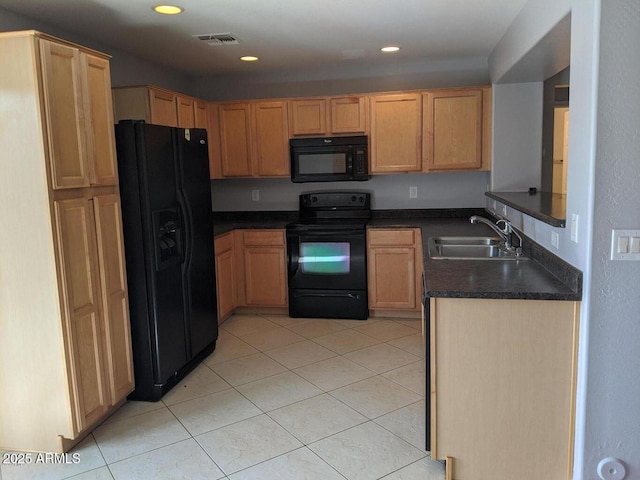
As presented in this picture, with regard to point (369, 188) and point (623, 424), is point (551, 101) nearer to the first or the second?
point (369, 188)

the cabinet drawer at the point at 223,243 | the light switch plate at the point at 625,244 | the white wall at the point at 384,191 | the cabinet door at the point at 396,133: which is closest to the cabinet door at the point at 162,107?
the cabinet drawer at the point at 223,243

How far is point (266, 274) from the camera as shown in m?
4.64

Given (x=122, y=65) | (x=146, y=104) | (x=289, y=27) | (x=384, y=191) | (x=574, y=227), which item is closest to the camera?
(x=574, y=227)

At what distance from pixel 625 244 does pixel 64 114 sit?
244cm

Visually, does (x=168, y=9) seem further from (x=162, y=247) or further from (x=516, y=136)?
(x=516, y=136)

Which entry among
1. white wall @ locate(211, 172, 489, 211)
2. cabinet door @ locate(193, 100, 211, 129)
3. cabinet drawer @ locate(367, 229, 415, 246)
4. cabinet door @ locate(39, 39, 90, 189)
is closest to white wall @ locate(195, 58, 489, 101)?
cabinet door @ locate(193, 100, 211, 129)

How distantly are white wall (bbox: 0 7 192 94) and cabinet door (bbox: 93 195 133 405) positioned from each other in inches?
46.5

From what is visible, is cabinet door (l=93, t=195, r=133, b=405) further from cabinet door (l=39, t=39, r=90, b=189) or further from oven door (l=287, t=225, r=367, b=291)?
oven door (l=287, t=225, r=367, b=291)

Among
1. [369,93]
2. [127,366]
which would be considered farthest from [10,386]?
[369,93]

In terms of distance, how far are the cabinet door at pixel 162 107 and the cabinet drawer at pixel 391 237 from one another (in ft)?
6.15

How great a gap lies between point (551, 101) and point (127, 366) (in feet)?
12.1

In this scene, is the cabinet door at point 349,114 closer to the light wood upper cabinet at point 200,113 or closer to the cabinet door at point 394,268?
the cabinet door at point 394,268

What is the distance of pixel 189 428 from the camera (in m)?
2.70

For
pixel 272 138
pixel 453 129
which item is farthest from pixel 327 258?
pixel 453 129
